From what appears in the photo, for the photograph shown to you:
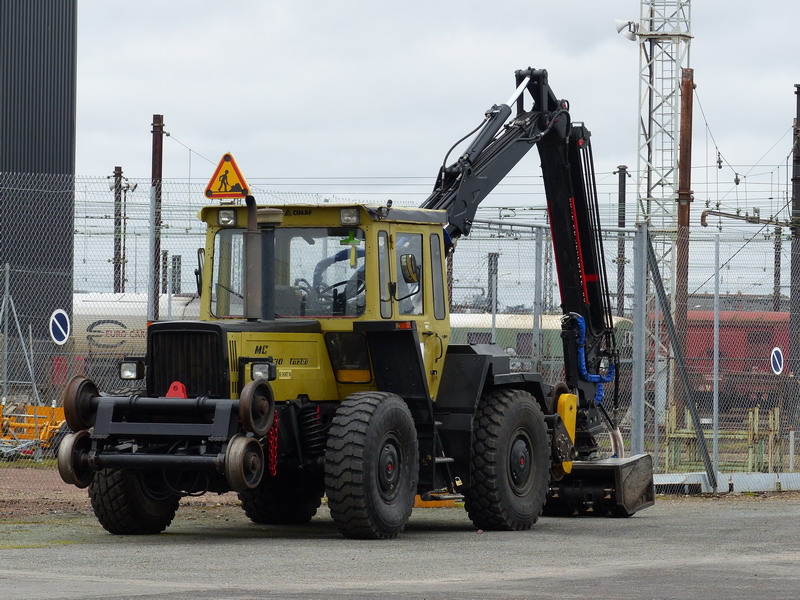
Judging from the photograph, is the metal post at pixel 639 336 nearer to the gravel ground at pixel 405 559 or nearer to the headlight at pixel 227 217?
the gravel ground at pixel 405 559

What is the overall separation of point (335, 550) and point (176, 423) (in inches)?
60.2

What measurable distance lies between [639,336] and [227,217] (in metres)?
6.54

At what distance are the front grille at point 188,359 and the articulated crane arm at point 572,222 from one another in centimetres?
428

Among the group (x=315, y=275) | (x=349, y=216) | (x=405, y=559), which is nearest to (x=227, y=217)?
(x=315, y=275)

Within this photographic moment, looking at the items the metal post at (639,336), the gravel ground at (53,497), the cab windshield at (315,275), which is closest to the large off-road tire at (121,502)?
the cab windshield at (315,275)

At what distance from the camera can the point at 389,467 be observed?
444 inches

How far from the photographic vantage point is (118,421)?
11.0m

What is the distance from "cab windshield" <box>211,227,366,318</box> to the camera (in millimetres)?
11789

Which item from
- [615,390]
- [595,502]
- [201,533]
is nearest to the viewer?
[201,533]

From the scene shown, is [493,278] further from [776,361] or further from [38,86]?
[38,86]

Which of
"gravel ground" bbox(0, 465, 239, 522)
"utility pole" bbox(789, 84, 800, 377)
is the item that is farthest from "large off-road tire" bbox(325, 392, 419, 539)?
"utility pole" bbox(789, 84, 800, 377)

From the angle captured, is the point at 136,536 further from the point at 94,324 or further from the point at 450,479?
the point at 94,324

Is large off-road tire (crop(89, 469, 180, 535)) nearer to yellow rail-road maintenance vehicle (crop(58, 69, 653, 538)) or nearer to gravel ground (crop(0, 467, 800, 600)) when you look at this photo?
yellow rail-road maintenance vehicle (crop(58, 69, 653, 538))

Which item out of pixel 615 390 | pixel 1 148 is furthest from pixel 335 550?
pixel 1 148
